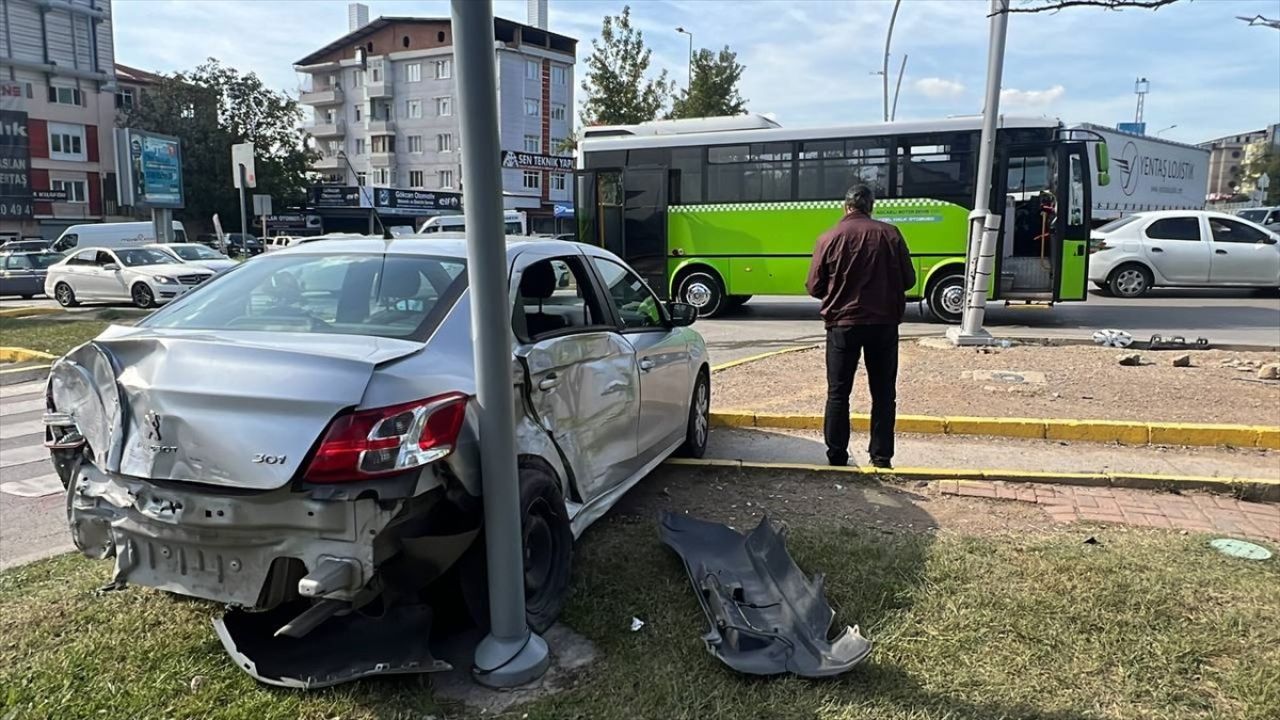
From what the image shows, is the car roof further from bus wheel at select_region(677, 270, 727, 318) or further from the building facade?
the building facade

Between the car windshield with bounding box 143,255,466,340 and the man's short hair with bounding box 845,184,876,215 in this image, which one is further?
the man's short hair with bounding box 845,184,876,215

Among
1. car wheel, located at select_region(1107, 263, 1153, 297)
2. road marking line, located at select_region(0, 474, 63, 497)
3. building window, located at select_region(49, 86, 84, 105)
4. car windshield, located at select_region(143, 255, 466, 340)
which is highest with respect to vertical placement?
building window, located at select_region(49, 86, 84, 105)

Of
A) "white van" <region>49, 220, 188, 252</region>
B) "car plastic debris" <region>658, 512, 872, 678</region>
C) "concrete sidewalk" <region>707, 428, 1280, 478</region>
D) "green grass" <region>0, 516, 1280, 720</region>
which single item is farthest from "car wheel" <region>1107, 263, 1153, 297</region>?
"white van" <region>49, 220, 188, 252</region>

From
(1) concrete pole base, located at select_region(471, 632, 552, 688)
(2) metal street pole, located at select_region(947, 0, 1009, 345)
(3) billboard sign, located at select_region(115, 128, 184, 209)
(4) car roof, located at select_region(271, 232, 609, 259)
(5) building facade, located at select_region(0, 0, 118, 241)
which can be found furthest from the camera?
(5) building facade, located at select_region(0, 0, 118, 241)

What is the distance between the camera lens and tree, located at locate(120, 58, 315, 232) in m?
51.9

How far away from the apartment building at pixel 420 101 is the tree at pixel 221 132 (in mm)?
6617

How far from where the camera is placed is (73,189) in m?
49.9

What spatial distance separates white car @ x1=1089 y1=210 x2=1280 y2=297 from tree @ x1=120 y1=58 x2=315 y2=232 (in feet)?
162

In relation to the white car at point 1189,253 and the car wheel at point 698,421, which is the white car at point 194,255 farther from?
the white car at point 1189,253

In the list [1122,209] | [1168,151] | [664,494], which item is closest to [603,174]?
[664,494]

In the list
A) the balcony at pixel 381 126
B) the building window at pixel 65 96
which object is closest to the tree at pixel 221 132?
the building window at pixel 65 96

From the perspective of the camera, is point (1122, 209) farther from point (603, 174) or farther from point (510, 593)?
point (510, 593)

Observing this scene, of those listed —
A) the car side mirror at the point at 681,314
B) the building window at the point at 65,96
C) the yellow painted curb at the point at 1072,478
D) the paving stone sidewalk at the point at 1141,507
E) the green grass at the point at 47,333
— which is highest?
the building window at the point at 65,96

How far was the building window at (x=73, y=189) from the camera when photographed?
49188mm
